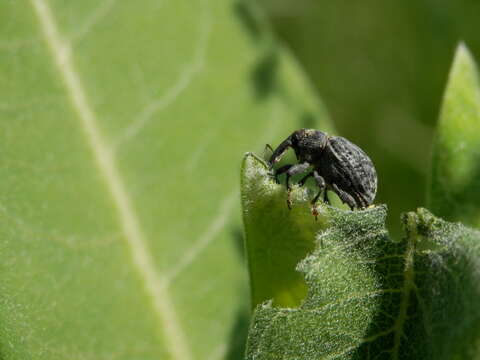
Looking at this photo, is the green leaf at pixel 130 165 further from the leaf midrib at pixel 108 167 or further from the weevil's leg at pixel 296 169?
the weevil's leg at pixel 296 169

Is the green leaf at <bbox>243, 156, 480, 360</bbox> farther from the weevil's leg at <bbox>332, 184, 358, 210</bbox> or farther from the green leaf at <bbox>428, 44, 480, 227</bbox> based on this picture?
the weevil's leg at <bbox>332, 184, 358, 210</bbox>

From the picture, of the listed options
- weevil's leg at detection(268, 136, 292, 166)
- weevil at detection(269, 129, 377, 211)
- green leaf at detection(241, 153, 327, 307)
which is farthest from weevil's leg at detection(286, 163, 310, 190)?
green leaf at detection(241, 153, 327, 307)

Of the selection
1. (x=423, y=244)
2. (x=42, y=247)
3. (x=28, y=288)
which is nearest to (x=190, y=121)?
(x=42, y=247)

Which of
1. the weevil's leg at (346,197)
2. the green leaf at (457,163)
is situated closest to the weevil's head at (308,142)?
the weevil's leg at (346,197)

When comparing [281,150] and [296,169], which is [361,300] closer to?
[296,169]

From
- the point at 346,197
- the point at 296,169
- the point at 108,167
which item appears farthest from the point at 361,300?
the point at 108,167

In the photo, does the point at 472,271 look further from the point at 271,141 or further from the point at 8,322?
the point at 271,141
